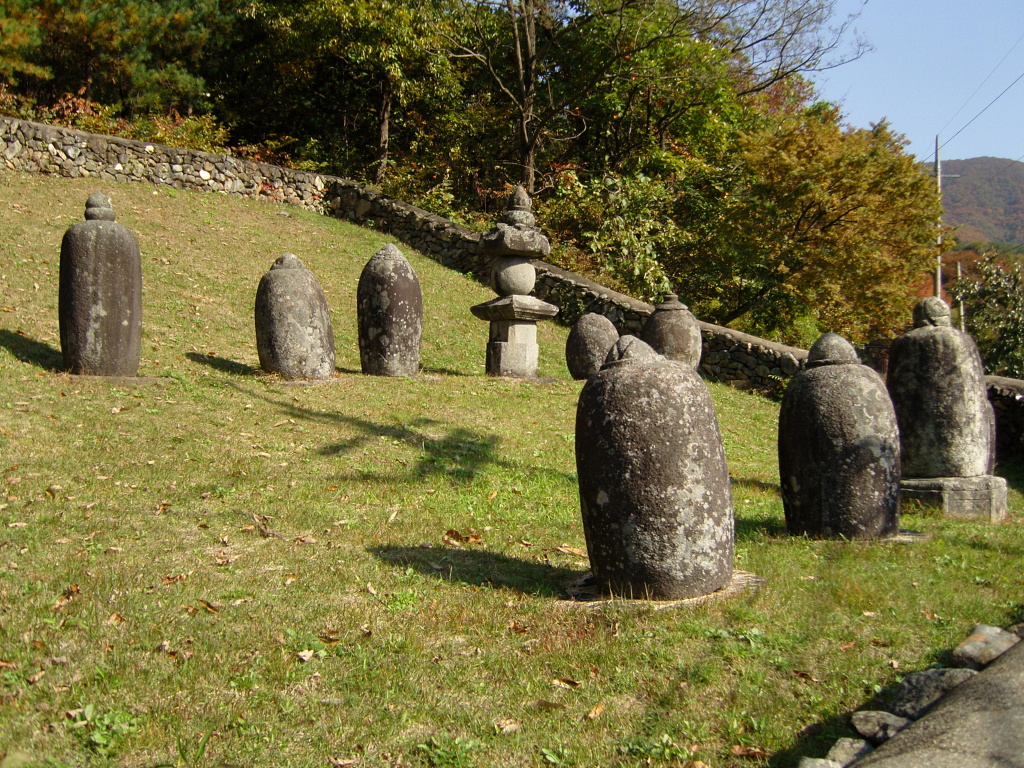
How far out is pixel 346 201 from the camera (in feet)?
83.6

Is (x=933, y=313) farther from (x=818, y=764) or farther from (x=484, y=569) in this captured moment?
(x=818, y=764)

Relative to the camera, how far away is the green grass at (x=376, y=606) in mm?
3647

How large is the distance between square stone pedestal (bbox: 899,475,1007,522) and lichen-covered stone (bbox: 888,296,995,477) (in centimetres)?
14

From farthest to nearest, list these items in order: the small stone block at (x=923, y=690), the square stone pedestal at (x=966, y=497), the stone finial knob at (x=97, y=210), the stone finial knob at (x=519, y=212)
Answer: the stone finial knob at (x=519, y=212)
the stone finial knob at (x=97, y=210)
the square stone pedestal at (x=966, y=497)
the small stone block at (x=923, y=690)

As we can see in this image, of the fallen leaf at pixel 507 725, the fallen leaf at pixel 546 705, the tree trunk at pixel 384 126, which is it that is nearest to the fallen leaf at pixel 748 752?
the fallen leaf at pixel 546 705

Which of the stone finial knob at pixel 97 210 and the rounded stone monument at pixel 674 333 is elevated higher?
the stone finial knob at pixel 97 210

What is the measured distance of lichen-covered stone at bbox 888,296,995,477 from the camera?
8.16 m

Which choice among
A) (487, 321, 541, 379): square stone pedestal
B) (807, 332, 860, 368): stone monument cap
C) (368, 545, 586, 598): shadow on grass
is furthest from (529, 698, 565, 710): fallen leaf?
(487, 321, 541, 379): square stone pedestal

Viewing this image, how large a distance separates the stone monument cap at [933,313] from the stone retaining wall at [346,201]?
826cm

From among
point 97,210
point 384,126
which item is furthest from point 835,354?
point 384,126

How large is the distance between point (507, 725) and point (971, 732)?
5.80 feet

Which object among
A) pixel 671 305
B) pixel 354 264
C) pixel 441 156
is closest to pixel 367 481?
pixel 671 305

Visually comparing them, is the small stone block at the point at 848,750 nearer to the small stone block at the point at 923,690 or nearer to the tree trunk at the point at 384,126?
the small stone block at the point at 923,690

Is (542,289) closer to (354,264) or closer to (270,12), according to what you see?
(354,264)
